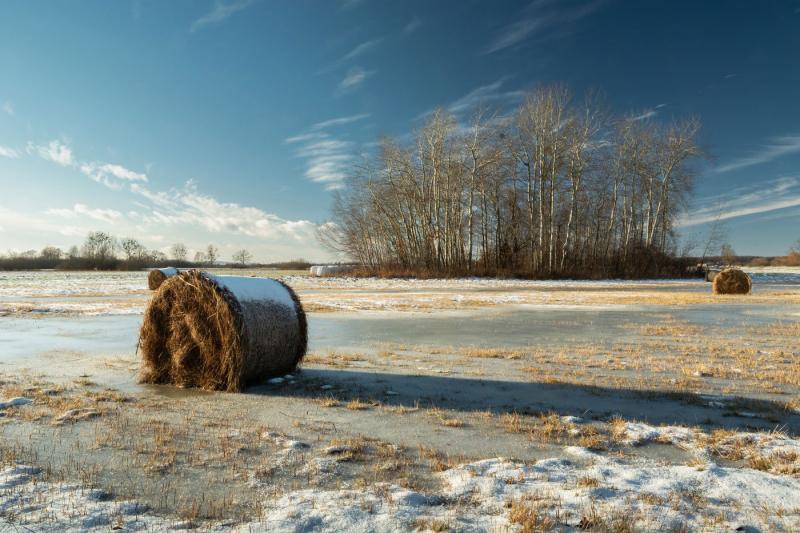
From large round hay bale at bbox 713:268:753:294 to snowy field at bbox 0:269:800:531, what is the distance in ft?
63.6

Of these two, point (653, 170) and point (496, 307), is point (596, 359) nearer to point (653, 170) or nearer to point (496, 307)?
point (496, 307)

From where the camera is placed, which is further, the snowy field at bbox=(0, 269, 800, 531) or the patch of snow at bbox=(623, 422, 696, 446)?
the patch of snow at bbox=(623, 422, 696, 446)

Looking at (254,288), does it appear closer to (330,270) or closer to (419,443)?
(419,443)

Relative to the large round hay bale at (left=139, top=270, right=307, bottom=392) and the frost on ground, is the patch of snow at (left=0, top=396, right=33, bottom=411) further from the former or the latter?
the frost on ground

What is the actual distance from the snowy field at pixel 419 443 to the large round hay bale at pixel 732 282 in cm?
1938

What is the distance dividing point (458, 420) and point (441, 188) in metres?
42.0

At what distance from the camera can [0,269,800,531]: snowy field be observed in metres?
3.20

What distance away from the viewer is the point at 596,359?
8617mm

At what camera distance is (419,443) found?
181 inches

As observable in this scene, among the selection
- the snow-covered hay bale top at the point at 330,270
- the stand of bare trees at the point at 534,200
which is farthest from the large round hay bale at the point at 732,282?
the snow-covered hay bale top at the point at 330,270

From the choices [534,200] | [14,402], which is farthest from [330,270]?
[14,402]

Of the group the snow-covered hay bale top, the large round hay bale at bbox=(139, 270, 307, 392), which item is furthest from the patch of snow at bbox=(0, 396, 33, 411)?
the snow-covered hay bale top

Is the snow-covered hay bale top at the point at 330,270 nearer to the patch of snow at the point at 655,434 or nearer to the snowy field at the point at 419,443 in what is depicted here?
the snowy field at the point at 419,443

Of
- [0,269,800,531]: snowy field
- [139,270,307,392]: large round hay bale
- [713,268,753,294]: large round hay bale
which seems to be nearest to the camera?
[0,269,800,531]: snowy field
